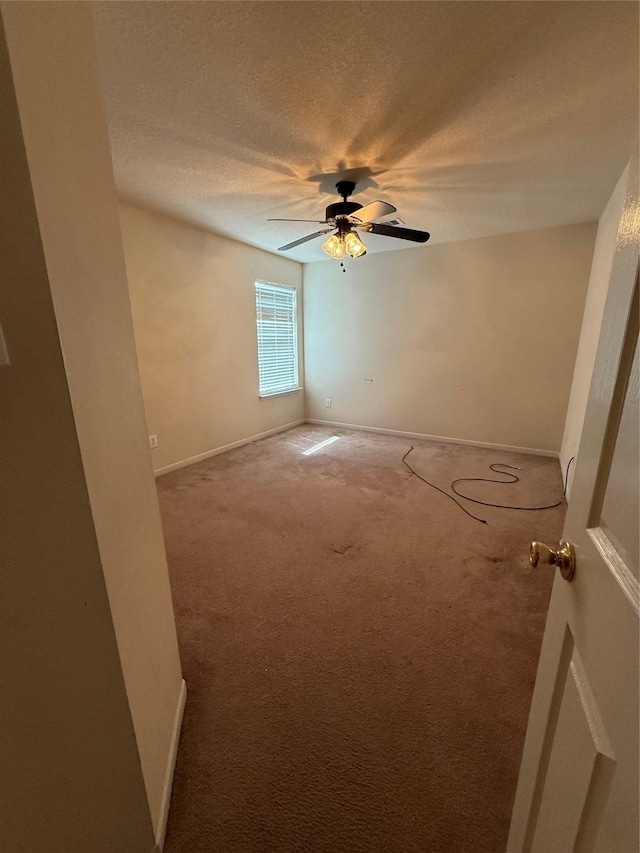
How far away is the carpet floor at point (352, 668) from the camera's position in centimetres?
100

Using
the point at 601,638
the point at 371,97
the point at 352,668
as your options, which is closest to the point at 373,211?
the point at 371,97

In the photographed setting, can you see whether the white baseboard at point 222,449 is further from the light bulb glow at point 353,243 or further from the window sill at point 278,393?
the light bulb glow at point 353,243

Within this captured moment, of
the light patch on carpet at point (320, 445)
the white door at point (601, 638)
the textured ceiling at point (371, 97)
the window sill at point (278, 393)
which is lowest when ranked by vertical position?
the light patch on carpet at point (320, 445)

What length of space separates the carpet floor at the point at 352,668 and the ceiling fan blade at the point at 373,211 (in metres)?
2.14

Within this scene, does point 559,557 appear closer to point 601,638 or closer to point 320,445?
point 601,638

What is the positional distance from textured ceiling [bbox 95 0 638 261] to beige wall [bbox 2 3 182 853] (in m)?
0.78

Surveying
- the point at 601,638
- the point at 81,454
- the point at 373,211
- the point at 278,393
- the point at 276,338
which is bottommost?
the point at 278,393

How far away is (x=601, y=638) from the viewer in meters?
Result: 0.49

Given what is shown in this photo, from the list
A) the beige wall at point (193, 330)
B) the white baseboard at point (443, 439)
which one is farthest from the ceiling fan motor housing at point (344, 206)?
the white baseboard at point (443, 439)

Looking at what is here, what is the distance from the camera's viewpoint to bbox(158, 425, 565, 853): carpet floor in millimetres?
1001

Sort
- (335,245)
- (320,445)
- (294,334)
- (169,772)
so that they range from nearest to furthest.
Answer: (169,772) < (335,245) < (320,445) < (294,334)

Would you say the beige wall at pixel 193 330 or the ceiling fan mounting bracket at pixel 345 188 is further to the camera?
the beige wall at pixel 193 330

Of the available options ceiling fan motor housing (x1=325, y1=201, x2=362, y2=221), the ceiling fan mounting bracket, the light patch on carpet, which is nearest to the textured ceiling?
the ceiling fan mounting bracket

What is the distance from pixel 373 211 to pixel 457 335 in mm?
2319
